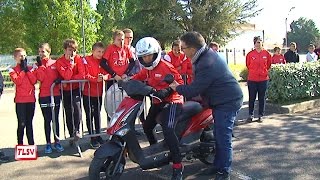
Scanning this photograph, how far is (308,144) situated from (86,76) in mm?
4001

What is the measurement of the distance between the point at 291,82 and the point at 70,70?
608 centimetres

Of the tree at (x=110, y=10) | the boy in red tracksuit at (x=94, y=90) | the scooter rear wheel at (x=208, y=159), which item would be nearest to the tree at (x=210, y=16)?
the tree at (x=110, y=10)

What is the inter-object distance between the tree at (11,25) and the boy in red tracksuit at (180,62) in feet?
88.9

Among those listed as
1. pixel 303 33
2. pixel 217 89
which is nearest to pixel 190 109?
pixel 217 89

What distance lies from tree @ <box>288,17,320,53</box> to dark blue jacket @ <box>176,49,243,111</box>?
82112mm

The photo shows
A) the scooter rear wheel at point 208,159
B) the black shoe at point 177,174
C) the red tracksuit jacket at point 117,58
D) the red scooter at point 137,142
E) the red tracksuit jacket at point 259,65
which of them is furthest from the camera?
the red tracksuit jacket at point 259,65

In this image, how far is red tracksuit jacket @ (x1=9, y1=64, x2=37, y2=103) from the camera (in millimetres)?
6156

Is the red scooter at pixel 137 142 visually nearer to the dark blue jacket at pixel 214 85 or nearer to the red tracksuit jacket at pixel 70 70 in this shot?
the dark blue jacket at pixel 214 85

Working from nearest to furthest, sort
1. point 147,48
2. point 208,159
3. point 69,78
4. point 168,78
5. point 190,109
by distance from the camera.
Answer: point 168,78 < point 147,48 < point 190,109 < point 208,159 < point 69,78

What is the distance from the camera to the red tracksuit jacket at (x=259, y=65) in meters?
8.34

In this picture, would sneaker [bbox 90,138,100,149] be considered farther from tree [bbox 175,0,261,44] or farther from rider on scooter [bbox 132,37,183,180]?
tree [bbox 175,0,261,44]

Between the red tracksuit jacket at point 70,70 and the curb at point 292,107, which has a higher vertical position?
the red tracksuit jacket at point 70,70

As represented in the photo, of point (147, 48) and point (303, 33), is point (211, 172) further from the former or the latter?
point (303, 33)

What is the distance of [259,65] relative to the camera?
8.33 m
